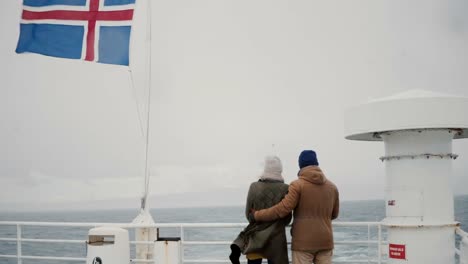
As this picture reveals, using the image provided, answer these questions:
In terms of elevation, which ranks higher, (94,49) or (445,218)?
(94,49)

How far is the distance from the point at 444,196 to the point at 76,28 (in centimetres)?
→ 589

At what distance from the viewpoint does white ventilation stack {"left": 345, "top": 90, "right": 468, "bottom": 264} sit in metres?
4.42

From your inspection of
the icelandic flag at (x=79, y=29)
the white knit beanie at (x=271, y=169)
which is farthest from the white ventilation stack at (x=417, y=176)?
the icelandic flag at (x=79, y=29)

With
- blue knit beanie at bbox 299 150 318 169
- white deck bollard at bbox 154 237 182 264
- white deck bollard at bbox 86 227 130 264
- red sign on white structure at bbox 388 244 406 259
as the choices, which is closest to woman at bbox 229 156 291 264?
blue knit beanie at bbox 299 150 318 169

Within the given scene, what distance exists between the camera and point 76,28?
771 cm

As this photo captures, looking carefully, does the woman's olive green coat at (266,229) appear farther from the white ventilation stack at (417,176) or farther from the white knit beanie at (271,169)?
the white ventilation stack at (417,176)

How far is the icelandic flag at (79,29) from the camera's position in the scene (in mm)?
7520

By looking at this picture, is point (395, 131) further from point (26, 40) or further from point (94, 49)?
point (26, 40)

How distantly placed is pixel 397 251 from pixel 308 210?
1004 millimetres

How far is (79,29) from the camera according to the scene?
7.70 meters

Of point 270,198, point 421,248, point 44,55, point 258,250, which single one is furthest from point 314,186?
Answer: point 44,55

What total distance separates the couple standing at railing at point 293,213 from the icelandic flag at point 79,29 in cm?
386

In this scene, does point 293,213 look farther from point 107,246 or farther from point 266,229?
point 107,246

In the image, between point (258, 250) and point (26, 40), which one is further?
point (26, 40)
